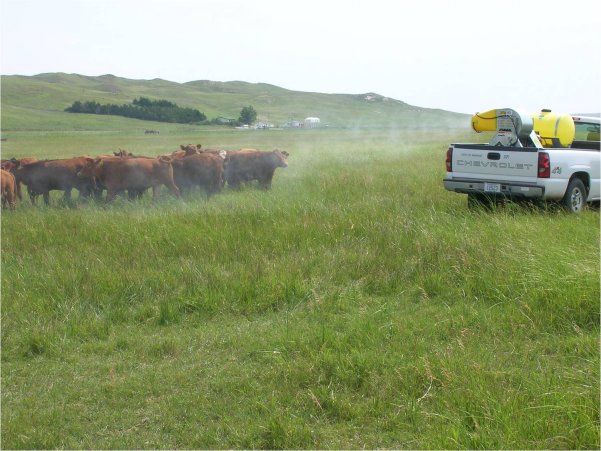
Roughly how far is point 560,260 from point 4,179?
10.8m

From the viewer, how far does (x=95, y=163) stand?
48.1 feet

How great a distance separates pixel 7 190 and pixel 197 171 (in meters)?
4.23

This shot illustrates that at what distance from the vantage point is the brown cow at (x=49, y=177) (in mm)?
14719

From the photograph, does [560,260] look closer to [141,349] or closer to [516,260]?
[516,260]

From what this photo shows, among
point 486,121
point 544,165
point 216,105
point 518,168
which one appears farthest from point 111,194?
point 216,105

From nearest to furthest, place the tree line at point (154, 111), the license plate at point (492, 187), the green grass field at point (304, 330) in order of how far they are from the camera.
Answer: the green grass field at point (304, 330) < the license plate at point (492, 187) < the tree line at point (154, 111)

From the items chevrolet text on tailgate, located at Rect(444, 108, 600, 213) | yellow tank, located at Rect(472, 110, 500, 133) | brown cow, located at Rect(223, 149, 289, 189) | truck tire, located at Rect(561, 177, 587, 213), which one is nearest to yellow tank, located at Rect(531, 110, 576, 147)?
chevrolet text on tailgate, located at Rect(444, 108, 600, 213)

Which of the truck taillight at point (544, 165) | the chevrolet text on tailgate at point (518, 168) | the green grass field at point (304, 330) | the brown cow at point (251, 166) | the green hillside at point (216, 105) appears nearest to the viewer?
the green grass field at point (304, 330)

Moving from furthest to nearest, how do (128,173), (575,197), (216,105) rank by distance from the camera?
1. (216,105)
2. (128,173)
3. (575,197)

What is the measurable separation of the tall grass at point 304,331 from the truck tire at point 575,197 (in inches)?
22.4

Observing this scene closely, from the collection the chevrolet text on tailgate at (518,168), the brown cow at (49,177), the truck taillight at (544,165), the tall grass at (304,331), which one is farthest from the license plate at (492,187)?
the brown cow at (49,177)

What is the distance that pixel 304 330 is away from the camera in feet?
19.7

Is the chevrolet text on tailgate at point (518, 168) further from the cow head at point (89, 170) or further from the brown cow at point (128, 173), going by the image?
the cow head at point (89, 170)

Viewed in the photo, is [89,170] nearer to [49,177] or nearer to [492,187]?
[49,177]
